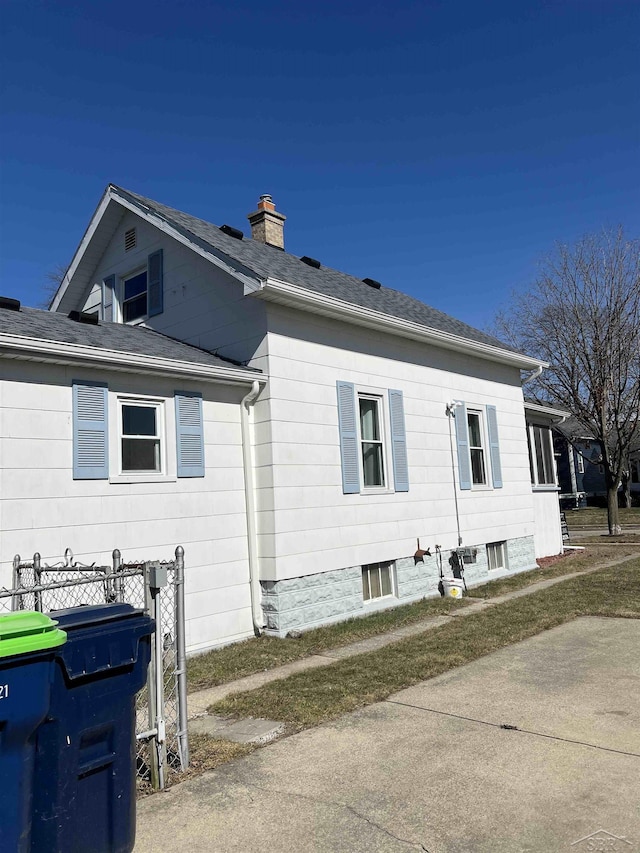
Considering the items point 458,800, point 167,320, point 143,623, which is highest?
point 167,320

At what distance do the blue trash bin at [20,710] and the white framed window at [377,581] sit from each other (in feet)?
27.1

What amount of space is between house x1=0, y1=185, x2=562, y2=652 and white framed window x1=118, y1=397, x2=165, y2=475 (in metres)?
0.07

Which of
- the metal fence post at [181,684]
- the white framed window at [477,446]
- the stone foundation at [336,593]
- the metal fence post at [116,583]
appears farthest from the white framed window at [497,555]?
the metal fence post at [181,684]

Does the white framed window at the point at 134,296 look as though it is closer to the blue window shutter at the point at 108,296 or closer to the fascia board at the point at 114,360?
the blue window shutter at the point at 108,296

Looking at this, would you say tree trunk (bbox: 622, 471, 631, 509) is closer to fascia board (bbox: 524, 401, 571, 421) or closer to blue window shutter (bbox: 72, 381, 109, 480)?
fascia board (bbox: 524, 401, 571, 421)

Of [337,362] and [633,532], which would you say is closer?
[337,362]

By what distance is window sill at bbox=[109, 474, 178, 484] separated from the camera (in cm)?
797

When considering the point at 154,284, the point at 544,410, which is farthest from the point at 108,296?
the point at 544,410

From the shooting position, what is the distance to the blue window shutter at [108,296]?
12477 millimetres

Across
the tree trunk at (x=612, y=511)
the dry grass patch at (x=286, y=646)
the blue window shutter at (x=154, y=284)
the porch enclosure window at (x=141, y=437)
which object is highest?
the blue window shutter at (x=154, y=284)

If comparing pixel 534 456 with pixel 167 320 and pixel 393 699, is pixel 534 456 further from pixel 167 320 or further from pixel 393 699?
pixel 393 699

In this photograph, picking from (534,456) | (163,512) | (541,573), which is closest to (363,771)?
(163,512)

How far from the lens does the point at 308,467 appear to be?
9.91 meters

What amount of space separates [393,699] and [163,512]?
3.79 m
